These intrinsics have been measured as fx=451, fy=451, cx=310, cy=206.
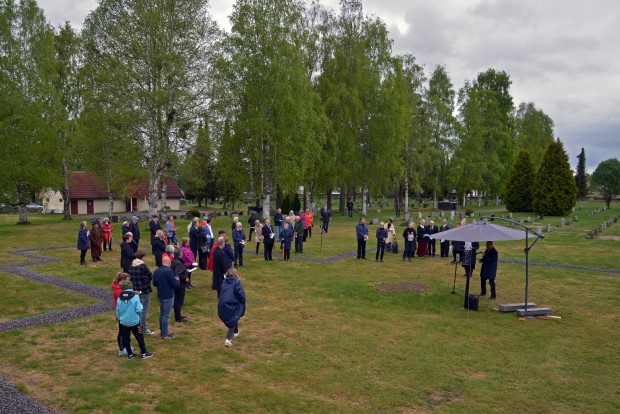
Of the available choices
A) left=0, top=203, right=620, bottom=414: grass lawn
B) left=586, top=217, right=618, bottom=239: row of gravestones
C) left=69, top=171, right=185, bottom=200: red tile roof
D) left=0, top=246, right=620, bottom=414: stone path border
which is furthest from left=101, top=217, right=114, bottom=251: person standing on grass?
left=69, top=171, right=185, bottom=200: red tile roof

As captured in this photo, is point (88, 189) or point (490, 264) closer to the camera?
point (490, 264)

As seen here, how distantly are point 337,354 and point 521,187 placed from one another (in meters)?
51.5

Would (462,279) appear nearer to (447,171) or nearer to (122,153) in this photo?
(122,153)

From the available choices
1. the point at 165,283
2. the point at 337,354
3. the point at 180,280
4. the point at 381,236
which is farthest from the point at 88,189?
the point at 337,354

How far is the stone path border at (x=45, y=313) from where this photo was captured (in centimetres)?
700

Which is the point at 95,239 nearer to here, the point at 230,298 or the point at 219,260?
the point at 219,260

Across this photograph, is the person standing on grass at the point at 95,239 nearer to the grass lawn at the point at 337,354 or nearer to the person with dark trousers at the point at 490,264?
the grass lawn at the point at 337,354

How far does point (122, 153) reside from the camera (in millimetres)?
31969

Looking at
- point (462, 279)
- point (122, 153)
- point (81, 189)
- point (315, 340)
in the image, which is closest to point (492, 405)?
point (315, 340)

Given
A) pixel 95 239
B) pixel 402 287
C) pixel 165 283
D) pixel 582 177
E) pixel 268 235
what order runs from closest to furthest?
pixel 165 283 → pixel 402 287 → pixel 95 239 → pixel 268 235 → pixel 582 177

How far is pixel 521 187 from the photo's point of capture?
5428cm

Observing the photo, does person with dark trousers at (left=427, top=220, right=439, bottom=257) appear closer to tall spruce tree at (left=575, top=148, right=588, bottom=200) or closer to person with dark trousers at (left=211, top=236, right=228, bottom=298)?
person with dark trousers at (left=211, top=236, right=228, bottom=298)

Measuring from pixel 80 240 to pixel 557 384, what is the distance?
17622 mm

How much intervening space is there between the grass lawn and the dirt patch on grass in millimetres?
259
